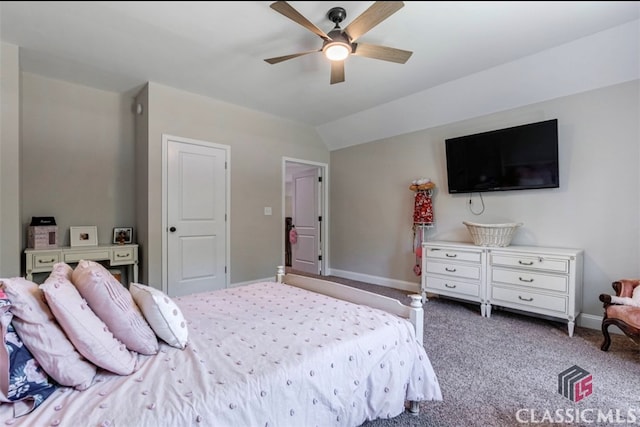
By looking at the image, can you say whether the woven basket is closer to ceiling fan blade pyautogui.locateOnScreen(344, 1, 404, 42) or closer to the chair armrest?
the chair armrest

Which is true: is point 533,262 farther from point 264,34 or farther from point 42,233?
point 42,233

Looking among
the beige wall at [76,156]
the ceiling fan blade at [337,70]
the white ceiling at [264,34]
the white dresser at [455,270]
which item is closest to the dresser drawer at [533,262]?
the white dresser at [455,270]

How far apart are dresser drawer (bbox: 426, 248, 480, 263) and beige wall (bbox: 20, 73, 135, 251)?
3599mm

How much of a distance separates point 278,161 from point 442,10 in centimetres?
408

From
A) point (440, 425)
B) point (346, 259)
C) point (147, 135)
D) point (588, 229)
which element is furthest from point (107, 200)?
point (588, 229)

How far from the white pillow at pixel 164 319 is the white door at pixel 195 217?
7.88 feet

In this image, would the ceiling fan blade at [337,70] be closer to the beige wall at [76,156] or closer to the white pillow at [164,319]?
the white pillow at [164,319]

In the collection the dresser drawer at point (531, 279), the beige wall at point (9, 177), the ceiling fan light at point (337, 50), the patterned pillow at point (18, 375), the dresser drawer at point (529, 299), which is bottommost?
the dresser drawer at point (529, 299)

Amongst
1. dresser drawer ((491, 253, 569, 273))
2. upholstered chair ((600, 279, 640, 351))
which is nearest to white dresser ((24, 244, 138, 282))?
dresser drawer ((491, 253, 569, 273))

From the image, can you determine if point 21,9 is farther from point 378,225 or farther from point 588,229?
→ point 378,225

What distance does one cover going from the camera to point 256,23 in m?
0.89

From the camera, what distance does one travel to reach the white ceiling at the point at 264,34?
1.71ft

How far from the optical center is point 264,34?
1382 mm

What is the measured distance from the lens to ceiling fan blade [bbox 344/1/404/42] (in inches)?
22.1
